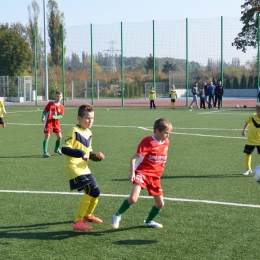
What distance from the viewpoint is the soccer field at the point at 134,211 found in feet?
19.1

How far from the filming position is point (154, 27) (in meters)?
40.4

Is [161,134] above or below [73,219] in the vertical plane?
above

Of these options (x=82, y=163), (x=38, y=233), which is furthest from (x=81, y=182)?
(x=38, y=233)

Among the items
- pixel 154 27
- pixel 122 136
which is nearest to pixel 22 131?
pixel 122 136

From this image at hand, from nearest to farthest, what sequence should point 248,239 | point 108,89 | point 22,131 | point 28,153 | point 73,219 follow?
point 248,239
point 73,219
point 28,153
point 22,131
point 108,89

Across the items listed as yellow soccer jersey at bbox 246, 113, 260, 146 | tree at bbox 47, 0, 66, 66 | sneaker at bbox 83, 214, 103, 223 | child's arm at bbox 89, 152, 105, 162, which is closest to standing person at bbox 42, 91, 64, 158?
yellow soccer jersey at bbox 246, 113, 260, 146

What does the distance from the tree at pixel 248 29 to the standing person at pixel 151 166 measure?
33479 millimetres

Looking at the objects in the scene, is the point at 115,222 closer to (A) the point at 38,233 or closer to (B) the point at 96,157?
(B) the point at 96,157

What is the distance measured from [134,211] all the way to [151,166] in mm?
1217

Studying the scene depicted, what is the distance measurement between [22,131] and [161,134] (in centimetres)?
1535

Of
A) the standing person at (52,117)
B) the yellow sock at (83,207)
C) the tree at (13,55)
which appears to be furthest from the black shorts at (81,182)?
the tree at (13,55)

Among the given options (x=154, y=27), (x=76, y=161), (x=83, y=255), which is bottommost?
(x=83, y=255)

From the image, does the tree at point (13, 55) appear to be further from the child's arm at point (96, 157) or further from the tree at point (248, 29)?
the child's arm at point (96, 157)

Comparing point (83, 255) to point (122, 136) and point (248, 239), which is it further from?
point (122, 136)
